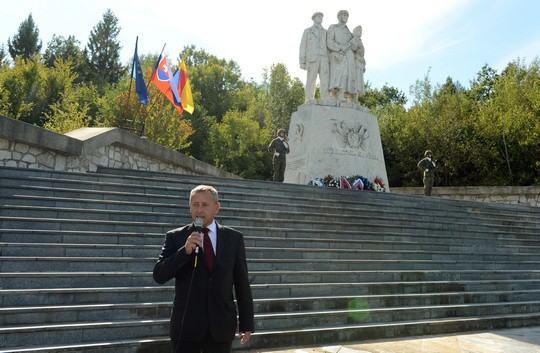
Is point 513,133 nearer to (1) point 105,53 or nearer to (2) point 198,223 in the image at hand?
(2) point 198,223

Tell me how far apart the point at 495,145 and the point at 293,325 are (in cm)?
1916

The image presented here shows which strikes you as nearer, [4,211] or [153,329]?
[153,329]

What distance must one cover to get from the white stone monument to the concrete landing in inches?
321

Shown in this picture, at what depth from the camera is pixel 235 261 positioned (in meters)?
2.73

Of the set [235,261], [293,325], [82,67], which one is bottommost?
[293,325]

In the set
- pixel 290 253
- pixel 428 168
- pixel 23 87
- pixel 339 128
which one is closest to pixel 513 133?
pixel 428 168

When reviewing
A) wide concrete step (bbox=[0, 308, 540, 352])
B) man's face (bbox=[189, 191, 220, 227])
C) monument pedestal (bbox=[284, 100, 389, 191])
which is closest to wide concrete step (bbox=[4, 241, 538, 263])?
wide concrete step (bbox=[0, 308, 540, 352])

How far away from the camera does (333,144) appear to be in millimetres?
13898

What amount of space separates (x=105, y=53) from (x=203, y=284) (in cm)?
5244

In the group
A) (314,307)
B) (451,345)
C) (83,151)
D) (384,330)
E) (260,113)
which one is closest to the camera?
(451,345)

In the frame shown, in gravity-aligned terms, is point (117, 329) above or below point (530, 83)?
below

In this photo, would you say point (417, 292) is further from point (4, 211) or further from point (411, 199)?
point (4, 211)

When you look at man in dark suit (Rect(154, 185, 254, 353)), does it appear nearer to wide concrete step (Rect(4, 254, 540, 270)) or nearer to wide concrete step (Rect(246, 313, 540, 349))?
wide concrete step (Rect(246, 313, 540, 349))

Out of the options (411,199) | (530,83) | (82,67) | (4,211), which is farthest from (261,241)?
(82,67)
